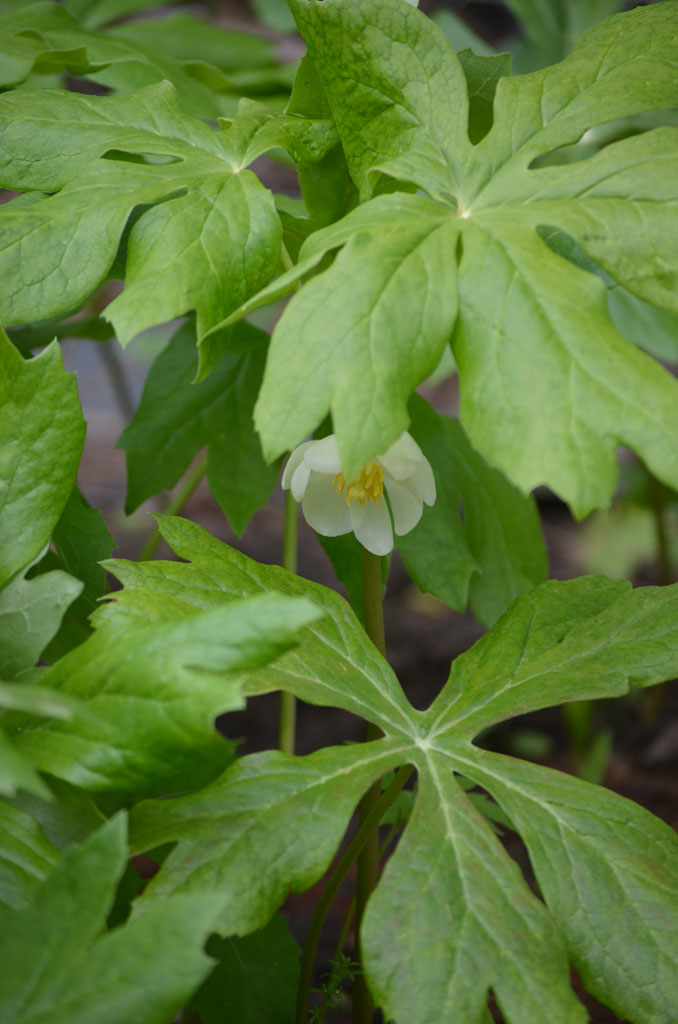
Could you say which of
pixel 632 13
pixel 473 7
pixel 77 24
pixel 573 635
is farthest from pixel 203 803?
pixel 473 7

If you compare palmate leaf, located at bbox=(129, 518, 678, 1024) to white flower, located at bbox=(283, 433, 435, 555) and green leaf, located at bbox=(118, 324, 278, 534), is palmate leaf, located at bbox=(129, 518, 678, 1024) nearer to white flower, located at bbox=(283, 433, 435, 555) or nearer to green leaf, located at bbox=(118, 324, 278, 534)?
white flower, located at bbox=(283, 433, 435, 555)

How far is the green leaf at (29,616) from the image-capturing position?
658 millimetres

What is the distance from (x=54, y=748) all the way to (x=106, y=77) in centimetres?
86

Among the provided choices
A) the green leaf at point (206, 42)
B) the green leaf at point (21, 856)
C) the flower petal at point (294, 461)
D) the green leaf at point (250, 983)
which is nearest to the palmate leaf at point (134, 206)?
the flower petal at point (294, 461)

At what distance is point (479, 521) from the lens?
44.1 inches

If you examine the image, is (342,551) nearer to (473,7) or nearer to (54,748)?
(54,748)

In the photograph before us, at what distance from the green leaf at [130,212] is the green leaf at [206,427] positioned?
0.30m

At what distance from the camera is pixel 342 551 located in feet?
3.03

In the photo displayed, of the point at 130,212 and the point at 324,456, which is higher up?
the point at 130,212

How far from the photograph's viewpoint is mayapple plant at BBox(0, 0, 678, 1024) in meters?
0.55

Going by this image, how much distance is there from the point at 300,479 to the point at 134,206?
0.26 m

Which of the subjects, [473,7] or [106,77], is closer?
[106,77]

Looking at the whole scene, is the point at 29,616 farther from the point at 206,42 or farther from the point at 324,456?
the point at 206,42

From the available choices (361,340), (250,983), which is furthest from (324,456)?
(250,983)
